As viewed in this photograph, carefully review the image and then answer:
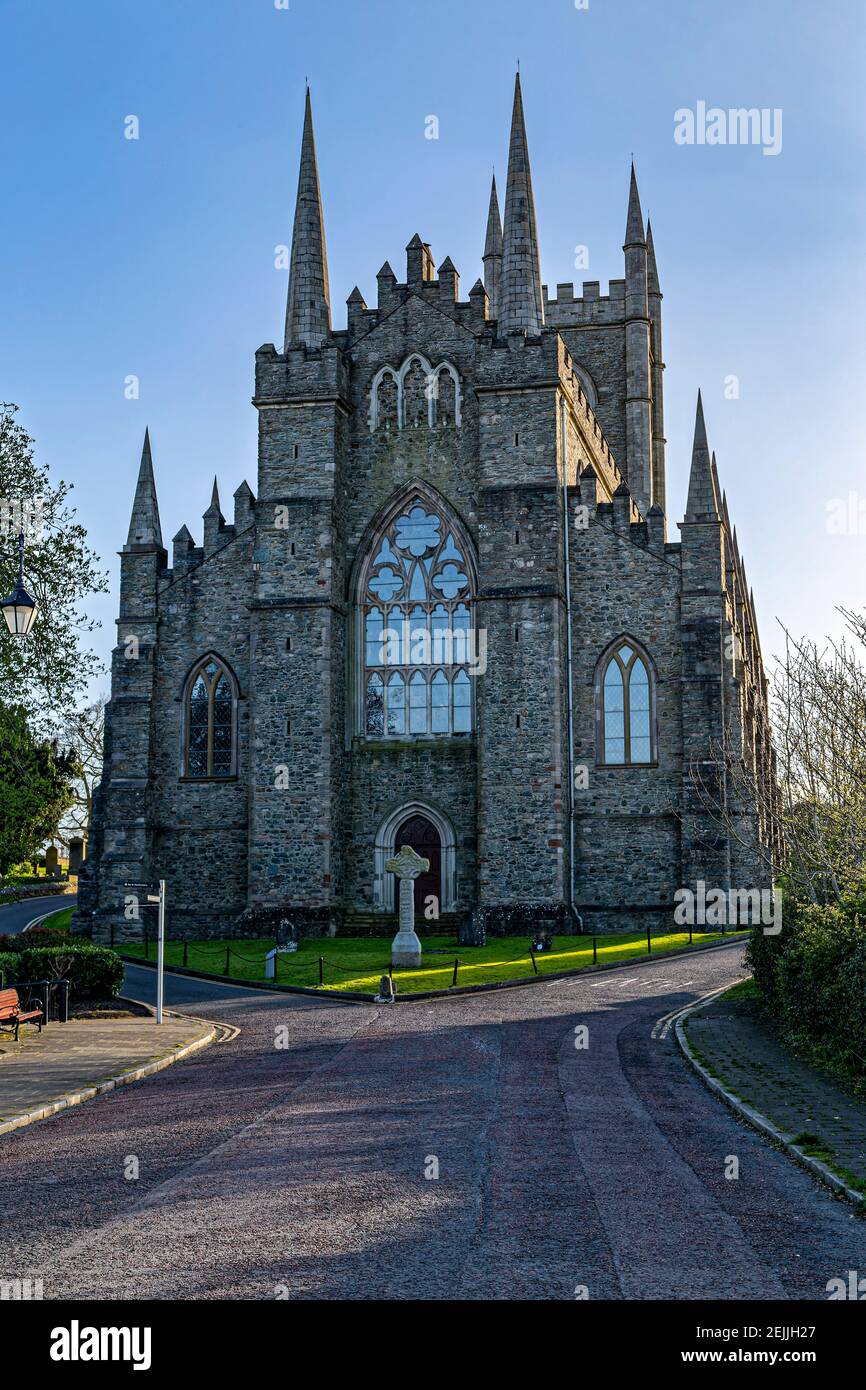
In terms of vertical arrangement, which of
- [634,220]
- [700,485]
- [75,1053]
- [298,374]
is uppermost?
[634,220]

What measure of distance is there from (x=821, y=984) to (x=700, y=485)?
2148cm

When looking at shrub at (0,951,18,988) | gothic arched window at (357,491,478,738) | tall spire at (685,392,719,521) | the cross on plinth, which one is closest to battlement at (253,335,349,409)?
gothic arched window at (357,491,478,738)

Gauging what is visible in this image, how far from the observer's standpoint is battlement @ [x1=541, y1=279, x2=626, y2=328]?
169 ft

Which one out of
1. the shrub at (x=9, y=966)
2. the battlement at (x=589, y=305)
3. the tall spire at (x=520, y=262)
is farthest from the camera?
the battlement at (x=589, y=305)

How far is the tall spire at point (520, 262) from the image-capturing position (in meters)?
35.7

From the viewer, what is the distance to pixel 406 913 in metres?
29.2

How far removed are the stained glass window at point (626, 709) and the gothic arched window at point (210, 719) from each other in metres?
10.2

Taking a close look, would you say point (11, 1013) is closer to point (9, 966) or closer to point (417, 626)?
point (9, 966)

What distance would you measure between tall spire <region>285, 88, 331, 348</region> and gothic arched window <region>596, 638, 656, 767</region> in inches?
472

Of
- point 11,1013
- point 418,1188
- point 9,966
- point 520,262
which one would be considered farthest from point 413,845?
point 418,1188

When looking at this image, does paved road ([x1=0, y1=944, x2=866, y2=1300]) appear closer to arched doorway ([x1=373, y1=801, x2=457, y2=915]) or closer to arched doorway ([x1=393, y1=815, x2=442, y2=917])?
arched doorway ([x1=373, y1=801, x2=457, y2=915])

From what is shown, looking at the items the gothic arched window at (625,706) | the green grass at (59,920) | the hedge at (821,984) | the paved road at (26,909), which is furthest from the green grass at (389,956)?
the paved road at (26,909)

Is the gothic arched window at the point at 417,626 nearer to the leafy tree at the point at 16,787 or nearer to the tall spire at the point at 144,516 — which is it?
the tall spire at the point at 144,516
